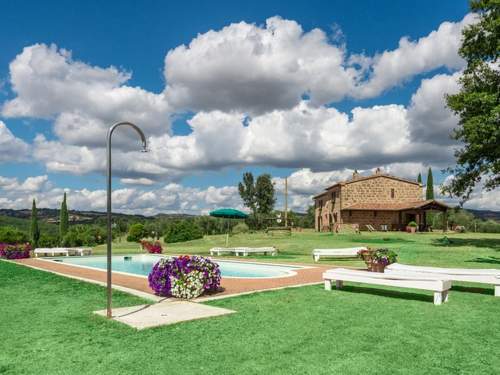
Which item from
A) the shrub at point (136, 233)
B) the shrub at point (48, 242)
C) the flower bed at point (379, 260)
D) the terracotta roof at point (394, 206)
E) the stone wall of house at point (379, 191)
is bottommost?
the shrub at point (48, 242)

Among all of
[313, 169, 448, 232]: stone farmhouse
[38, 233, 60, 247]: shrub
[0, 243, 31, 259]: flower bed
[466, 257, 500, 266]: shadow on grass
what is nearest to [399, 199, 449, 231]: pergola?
[313, 169, 448, 232]: stone farmhouse

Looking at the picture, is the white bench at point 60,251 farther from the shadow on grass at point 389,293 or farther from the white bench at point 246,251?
the shadow on grass at point 389,293

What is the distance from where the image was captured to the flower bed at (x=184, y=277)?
828 centimetres

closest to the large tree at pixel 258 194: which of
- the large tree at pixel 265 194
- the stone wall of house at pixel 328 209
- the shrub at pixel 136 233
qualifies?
the large tree at pixel 265 194

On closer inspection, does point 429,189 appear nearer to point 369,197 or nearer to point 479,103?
point 369,197

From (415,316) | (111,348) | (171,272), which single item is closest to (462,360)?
(415,316)

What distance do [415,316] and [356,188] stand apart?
35.4 metres

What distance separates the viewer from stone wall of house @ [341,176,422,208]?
1608 inches

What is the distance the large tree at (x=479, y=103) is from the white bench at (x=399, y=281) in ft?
47.7

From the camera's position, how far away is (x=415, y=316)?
6781 mm

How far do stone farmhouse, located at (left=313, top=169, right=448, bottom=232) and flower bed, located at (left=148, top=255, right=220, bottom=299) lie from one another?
31837mm

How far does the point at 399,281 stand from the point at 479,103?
16.6 metres

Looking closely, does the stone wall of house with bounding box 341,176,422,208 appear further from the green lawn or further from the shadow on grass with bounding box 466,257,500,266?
the green lawn

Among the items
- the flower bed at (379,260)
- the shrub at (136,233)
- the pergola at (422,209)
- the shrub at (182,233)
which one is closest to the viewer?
the flower bed at (379,260)
